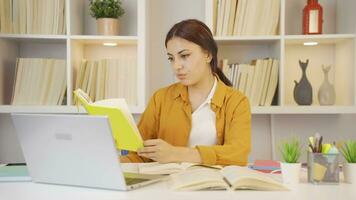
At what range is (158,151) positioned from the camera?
1554 mm

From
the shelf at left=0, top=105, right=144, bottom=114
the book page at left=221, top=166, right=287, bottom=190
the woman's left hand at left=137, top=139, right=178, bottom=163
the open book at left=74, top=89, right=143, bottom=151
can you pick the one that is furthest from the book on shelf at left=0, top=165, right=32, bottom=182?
the shelf at left=0, top=105, right=144, bottom=114

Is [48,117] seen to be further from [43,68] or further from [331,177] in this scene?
[43,68]

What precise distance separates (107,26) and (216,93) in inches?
36.3

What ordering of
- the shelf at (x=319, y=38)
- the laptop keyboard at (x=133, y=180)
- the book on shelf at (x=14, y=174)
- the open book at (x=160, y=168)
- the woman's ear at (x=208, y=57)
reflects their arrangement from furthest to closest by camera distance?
the shelf at (x=319, y=38) < the woman's ear at (x=208, y=57) < the open book at (x=160, y=168) < the book on shelf at (x=14, y=174) < the laptop keyboard at (x=133, y=180)

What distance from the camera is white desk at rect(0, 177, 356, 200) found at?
1106 millimetres

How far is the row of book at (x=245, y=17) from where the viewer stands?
8.38 ft

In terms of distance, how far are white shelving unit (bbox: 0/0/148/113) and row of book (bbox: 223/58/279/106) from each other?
21.4 inches

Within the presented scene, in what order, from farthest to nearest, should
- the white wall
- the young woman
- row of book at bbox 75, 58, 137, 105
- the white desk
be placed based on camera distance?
the white wall, row of book at bbox 75, 58, 137, 105, the young woman, the white desk

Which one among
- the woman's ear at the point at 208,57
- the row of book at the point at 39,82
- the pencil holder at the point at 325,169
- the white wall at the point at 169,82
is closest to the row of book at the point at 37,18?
the row of book at the point at 39,82

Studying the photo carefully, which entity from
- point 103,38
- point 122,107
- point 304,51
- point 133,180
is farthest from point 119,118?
point 304,51

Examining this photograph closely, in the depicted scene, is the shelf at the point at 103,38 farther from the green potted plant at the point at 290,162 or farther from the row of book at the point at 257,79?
the green potted plant at the point at 290,162

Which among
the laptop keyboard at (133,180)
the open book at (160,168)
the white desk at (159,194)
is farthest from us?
the open book at (160,168)

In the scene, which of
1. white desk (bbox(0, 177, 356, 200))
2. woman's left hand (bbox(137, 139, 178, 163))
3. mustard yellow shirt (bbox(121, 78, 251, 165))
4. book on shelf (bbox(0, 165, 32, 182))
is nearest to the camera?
white desk (bbox(0, 177, 356, 200))

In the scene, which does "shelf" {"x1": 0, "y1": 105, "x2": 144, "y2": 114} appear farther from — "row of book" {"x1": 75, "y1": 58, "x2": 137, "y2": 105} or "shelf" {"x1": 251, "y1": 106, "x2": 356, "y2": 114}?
"shelf" {"x1": 251, "y1": 106, "x2": 356, "y2": 114}
